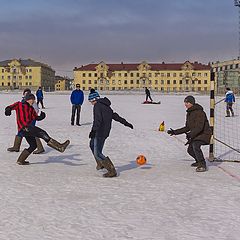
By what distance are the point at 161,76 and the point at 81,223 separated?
124130mm

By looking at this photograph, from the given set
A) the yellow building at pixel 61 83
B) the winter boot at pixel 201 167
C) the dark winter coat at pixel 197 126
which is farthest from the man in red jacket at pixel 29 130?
the yellow building at pixel 61 83

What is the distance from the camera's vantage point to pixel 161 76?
416ft

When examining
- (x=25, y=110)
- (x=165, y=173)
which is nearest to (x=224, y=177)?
(x=165, y=173)

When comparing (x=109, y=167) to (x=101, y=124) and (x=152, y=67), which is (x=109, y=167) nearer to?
(x=101, y=124)

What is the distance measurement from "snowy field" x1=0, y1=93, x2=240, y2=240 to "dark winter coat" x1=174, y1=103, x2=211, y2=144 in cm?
65

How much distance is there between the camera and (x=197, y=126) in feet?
23.7

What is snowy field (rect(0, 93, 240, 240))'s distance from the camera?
4137mm

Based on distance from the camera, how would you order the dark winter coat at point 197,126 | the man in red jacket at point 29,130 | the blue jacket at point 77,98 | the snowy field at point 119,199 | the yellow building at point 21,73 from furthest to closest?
the yellow building at point 21,73 → the blue jacket at point 77,98 → the man in red jacket at point 29,130 → the dark winter coat at point 197,126 → the snowy field at point 119,199

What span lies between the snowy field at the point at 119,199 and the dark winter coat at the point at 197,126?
2.12 feet

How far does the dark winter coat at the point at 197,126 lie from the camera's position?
7219 millimetres

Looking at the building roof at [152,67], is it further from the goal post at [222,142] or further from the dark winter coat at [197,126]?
the dark winter coat at [197,126]

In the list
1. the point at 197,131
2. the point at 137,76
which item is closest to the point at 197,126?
the point at 197,131

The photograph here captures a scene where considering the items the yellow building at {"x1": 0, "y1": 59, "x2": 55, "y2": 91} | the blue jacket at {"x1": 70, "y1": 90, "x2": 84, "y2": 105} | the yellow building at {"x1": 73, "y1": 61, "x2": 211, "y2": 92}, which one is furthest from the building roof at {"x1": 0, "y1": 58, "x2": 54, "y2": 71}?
the blue jacket at {"x1": 70, "y1": 90, "x2": 84, "y2": 105}

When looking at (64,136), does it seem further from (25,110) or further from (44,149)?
(25,110)
